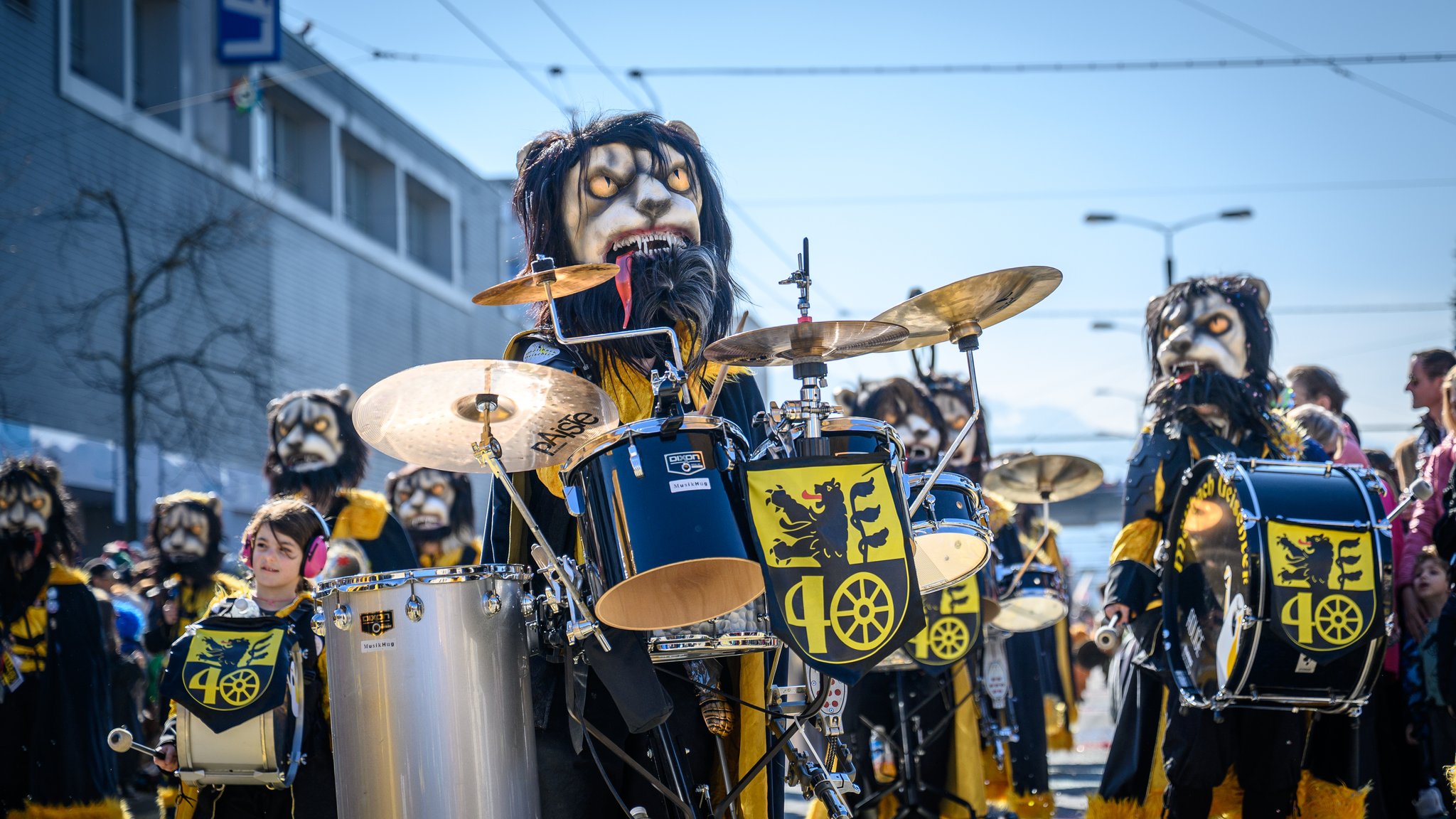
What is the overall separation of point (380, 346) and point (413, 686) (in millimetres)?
23319

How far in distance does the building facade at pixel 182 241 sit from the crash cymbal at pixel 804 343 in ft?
37.4

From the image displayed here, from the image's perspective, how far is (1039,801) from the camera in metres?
6.91

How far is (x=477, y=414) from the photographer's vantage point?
369 centimetres

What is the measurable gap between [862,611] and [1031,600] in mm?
3723

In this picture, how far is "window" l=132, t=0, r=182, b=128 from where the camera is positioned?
1959 centimetres

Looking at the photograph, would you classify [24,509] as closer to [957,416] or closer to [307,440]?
[307,440]

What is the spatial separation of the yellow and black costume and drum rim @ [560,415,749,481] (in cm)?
422

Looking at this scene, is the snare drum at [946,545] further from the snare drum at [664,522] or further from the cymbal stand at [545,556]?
the cymbal stand at [545,556]

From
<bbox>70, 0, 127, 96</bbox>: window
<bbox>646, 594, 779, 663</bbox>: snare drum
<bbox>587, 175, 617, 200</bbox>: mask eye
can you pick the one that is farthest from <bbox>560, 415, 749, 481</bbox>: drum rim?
<bbox>70, 0, 127, 96</bbox>: window

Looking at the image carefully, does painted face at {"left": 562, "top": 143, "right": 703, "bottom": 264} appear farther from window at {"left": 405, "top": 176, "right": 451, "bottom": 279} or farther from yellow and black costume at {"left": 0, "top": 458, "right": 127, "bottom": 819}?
window at {"left": 405, "top": 176, "right": 451, "bottom": 279}

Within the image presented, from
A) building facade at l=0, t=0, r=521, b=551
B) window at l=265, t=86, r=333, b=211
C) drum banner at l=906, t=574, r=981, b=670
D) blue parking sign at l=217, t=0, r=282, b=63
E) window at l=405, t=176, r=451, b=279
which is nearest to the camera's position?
drum banner at l=906, t=574, r=981, b=670

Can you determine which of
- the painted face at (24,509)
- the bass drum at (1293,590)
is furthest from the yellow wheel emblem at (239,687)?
the bass drum at (1293,590)

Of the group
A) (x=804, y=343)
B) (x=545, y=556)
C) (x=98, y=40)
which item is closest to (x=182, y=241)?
(x=98, y=40)

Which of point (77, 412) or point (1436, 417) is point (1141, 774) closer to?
point (1436, 417)
